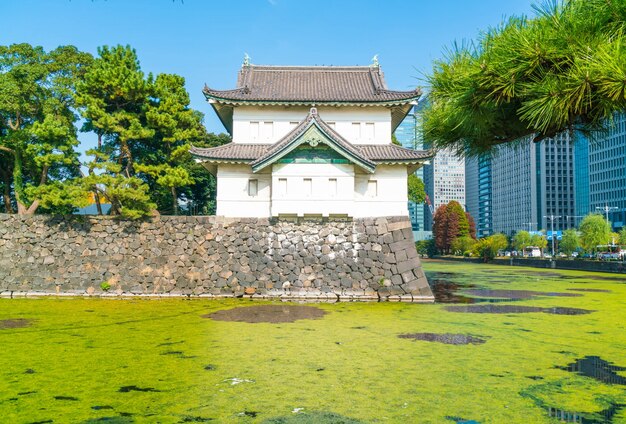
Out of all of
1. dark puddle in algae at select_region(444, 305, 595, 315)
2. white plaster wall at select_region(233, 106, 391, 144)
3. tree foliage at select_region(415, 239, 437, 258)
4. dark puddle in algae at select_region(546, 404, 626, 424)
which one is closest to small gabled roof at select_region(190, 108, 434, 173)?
white plaster wall at select_region(233, 106, 391, 144)

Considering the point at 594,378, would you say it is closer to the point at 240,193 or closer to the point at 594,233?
the point at 240,193

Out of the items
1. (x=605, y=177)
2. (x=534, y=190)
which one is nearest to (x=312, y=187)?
(x=605, y=177)

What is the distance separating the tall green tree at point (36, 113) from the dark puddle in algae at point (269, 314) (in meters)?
8.68

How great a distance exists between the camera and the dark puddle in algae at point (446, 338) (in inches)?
323

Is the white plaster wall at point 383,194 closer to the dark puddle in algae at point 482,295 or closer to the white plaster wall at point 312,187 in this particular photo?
the white plaster wall at point 312,187

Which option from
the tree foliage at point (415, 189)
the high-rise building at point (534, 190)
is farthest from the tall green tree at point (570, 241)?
the high-rise building at point (534, 190)

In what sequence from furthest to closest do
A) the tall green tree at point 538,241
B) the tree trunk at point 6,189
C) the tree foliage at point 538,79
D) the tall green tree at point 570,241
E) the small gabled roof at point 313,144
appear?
the tall green tree at point 538,241
the tall green tree at point 570,241
the tree trunk at point 6,189
the small gabled roof at point 313,144
the tree foliage at point 538,79

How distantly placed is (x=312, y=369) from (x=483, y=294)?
39.9ft

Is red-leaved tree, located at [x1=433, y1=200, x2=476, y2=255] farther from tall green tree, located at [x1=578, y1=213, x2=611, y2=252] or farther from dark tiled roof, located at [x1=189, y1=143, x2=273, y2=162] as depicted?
dark tiled roof, located at [x1=189, y1=143, x2=273, y2=162]

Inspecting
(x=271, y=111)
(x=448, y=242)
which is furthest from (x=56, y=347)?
(x=448, y=242)

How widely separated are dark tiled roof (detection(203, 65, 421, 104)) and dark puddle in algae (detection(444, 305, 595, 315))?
8.56 m

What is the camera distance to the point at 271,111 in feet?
63.6

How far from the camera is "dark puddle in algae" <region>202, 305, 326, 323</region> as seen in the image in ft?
35.4

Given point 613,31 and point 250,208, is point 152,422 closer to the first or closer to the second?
point 613,31
